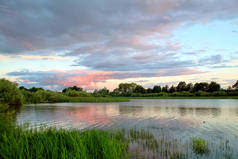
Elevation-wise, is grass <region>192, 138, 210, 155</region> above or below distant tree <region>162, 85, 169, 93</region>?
below

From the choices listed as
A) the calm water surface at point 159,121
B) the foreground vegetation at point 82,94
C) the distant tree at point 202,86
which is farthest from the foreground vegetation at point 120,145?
the distant tree at point 202,86

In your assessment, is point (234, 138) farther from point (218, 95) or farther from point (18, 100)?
point (218, 95)

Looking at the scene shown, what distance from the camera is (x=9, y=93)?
124 ft

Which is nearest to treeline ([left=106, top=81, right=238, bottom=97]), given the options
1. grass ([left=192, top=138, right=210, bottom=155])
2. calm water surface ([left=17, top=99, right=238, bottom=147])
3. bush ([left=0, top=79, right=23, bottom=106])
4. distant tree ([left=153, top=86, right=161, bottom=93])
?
distant tree ([left=153, top=86, right=161, bottom=93])

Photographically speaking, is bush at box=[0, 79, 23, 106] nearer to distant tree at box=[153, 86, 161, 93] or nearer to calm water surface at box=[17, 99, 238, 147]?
calm water surface at box=[17, 99, 238, 147]

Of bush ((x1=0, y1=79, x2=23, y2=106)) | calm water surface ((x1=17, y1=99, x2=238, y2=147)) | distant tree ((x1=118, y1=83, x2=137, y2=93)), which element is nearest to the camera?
calm water surface ((x1=17, y1=99, x2=238, y2=147))

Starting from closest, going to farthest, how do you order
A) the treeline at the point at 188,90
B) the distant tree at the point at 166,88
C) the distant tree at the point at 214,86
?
1. the treeline at the point at 188,90
2. the distant tree at the point at 214,86
3. the distant tree at the point at 166,88

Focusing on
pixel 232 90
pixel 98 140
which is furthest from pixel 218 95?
pixel 98 140

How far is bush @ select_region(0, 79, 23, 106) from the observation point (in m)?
36.9

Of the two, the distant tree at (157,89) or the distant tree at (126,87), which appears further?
the distant tree at (126,87)

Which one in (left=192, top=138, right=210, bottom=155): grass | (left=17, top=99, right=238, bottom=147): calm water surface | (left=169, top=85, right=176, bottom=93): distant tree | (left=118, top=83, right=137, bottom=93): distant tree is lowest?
(left=17, top=99, right=238, bottom=147): calm water surface

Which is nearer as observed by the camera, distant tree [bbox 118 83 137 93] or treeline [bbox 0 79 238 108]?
treeline [bbox 0 79 238 108]

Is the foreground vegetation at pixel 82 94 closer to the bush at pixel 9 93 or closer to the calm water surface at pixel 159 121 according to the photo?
the bush at pixel 9 93

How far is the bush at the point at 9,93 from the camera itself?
121 feet
